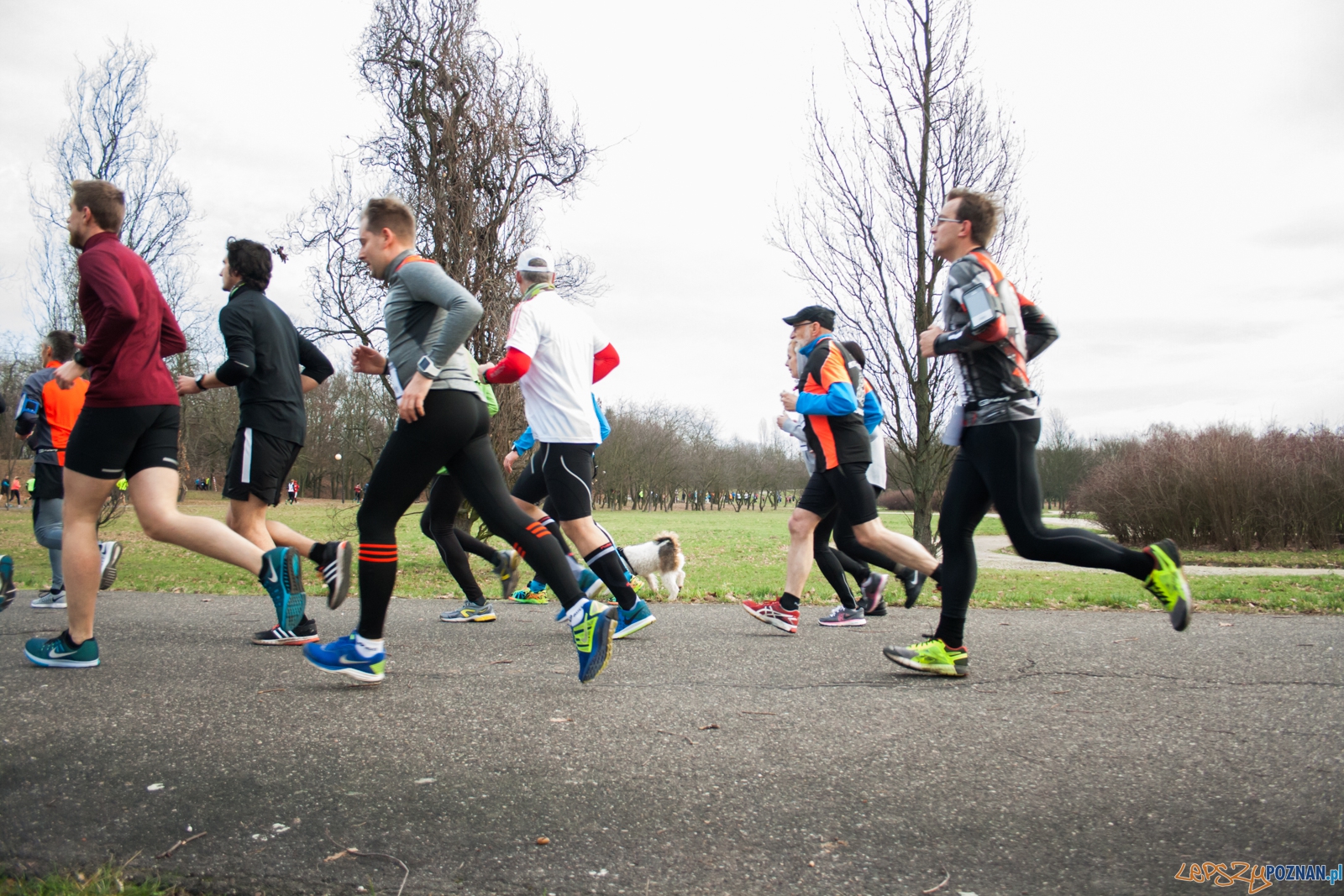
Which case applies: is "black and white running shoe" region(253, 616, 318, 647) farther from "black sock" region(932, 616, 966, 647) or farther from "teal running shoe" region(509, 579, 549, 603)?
"black sock" region(932, 616, 966, 647)

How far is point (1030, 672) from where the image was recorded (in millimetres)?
3879

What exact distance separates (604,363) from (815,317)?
→ 1.41 metres

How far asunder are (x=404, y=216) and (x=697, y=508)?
7317 centimetres

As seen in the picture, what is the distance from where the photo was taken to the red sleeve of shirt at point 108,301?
358cm

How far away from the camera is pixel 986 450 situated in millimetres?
3623

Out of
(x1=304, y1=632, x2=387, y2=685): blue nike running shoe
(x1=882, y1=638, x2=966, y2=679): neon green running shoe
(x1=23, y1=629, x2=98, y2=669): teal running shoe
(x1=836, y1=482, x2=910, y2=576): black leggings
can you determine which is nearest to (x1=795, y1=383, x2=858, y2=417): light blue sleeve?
(x1=836, y1=482, x2=910, y2=576): black leggings

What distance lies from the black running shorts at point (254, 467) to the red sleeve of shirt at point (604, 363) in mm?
1685

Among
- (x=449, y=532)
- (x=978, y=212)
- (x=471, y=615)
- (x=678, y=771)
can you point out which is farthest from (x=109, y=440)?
(x=978, y=212)

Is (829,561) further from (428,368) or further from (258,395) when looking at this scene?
(258,395)

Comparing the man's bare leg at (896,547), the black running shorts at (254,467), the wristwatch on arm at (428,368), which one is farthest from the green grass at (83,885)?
the man's bare leg at (896,547)

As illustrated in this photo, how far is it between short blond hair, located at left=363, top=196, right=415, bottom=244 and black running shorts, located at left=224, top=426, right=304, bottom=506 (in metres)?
1.46

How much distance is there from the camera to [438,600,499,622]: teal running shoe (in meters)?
5.53

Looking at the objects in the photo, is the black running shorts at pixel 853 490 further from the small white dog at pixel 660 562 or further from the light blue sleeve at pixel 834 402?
the small white dog at pixel 660 562

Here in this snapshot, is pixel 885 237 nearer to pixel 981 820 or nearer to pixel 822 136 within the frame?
pixel 822 136
